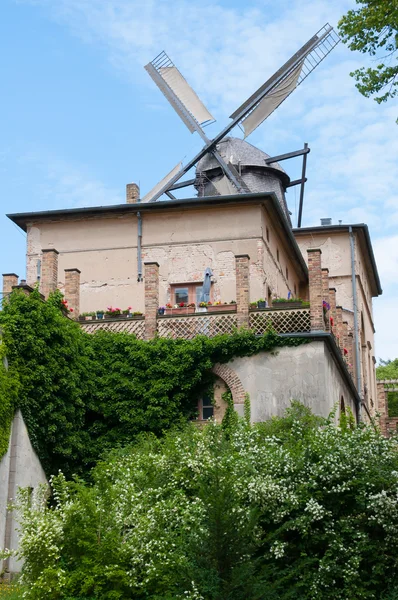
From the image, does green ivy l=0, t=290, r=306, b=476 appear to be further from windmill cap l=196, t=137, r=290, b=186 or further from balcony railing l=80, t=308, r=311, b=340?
windmill cap l=196, t=137, r=290, b=186

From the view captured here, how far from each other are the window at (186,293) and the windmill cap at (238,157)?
890 cm

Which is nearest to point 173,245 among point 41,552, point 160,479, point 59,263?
point 59,263

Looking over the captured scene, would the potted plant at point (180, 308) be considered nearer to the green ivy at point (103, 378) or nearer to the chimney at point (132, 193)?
the green ivy at point (103, 378)

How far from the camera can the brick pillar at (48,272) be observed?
27594 millimetres

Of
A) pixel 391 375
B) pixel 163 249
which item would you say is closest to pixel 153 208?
pixel 163 249

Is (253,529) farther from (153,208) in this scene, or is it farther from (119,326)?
(153,208)

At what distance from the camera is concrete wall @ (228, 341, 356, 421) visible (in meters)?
25.7

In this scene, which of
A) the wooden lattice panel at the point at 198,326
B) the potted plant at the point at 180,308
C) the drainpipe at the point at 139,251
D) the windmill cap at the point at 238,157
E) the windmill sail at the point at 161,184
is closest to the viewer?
the wooden lattice panel at the point at 198,326

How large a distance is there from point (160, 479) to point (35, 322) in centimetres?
536

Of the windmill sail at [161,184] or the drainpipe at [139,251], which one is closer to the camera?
the drainpipe at [139,251]

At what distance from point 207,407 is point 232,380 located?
3.29 feet

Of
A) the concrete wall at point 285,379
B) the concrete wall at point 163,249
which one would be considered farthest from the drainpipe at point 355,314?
the concrete wall at point 285,379

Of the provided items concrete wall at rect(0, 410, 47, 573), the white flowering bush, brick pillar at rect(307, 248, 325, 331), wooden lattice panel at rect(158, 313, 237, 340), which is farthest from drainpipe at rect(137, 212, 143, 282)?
the white flowering bush

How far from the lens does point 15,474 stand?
2173cm
